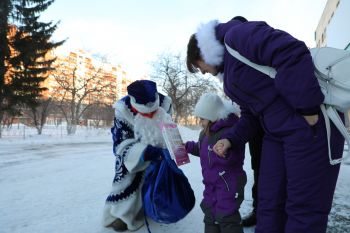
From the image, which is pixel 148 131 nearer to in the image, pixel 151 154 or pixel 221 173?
pixel 151 154

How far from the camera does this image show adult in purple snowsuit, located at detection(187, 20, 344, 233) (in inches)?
57.6

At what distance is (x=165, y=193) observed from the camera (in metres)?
2.78

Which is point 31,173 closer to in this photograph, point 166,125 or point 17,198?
point 17,198

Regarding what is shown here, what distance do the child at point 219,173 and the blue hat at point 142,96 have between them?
525mm

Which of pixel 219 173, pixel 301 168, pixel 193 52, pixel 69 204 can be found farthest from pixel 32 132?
pixel 301 168

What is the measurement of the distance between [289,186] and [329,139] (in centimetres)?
28

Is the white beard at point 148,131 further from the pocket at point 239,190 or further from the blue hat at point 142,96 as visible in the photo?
the pocket at point 239,190

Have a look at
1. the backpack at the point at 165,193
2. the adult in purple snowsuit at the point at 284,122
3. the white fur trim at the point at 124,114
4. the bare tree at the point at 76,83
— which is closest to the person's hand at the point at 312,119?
the adult in purple snowsuit at the point at 284,122

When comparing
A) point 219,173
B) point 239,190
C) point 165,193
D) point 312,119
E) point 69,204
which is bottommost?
point 69,204

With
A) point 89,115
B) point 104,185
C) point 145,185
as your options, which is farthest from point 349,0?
point 89,115

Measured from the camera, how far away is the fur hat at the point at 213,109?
2.59 metres

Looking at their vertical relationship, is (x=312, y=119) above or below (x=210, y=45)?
below

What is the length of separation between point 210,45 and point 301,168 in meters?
0.77

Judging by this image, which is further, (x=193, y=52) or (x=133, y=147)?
(x=133, y=147)
